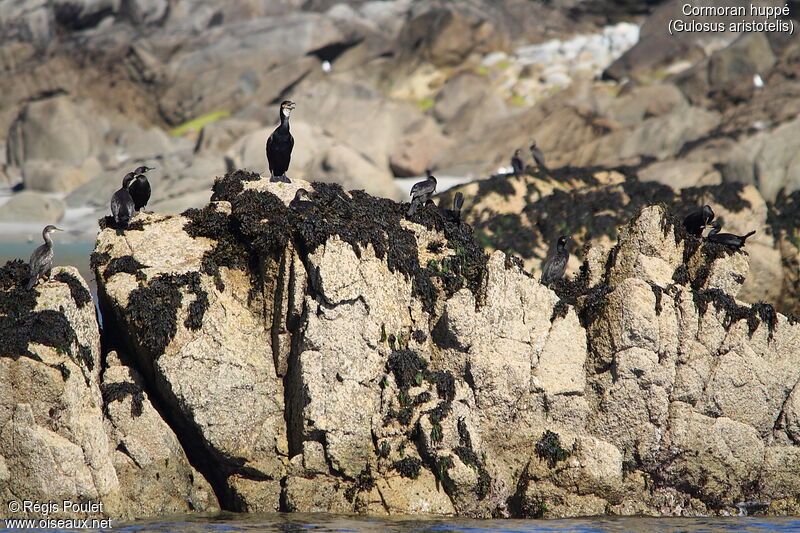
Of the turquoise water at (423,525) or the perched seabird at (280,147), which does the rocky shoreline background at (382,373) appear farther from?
the perched seabird at (280,147)

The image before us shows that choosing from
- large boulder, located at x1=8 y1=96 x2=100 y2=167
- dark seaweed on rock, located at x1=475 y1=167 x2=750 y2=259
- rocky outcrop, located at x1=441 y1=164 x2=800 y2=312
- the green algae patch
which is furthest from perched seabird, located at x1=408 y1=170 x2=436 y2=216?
the green algae patch

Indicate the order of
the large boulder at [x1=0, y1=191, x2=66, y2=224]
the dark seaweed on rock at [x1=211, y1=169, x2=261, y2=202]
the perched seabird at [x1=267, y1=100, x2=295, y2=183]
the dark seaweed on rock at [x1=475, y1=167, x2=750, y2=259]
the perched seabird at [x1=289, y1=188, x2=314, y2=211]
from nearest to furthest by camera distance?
1. the perched seabird at [x1=289, y1=188, x2=314, y2=211]
2. the dark seaweed on rock at [x1=211, y1=169, x2=261, y2=202]
3. the perched seabird at [x1=267, y1=100, x2=295, y2=183]
4. the dark seaweed on rock at [x1=475, y1=167, x2=750, y2=259]
5. the large boulder at [x1=0, y1=191, x2=66, y2=224]

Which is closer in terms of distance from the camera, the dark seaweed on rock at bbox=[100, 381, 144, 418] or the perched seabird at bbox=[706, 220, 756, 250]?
the dark seaweed on rock at bbox=[100, 381, 144, 418]

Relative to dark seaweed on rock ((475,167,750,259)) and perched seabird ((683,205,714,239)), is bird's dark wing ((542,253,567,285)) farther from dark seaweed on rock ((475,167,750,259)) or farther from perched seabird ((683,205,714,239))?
dark seaweed on rock ((475,167,750,259))

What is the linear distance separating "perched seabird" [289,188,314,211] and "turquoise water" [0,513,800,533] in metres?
4.38

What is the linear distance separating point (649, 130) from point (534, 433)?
31.6 metres

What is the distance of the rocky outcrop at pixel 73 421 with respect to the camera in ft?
40.9

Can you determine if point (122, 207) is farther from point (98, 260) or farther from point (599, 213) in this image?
point (599, 213)

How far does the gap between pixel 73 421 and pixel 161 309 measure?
199cm

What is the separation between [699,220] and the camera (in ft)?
54.9

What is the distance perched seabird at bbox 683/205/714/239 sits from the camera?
16625 mm

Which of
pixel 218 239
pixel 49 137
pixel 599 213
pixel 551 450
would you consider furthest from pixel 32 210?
pixel 551 450

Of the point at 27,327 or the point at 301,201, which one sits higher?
the point at 301,201

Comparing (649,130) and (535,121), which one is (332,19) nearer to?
(535,121)
